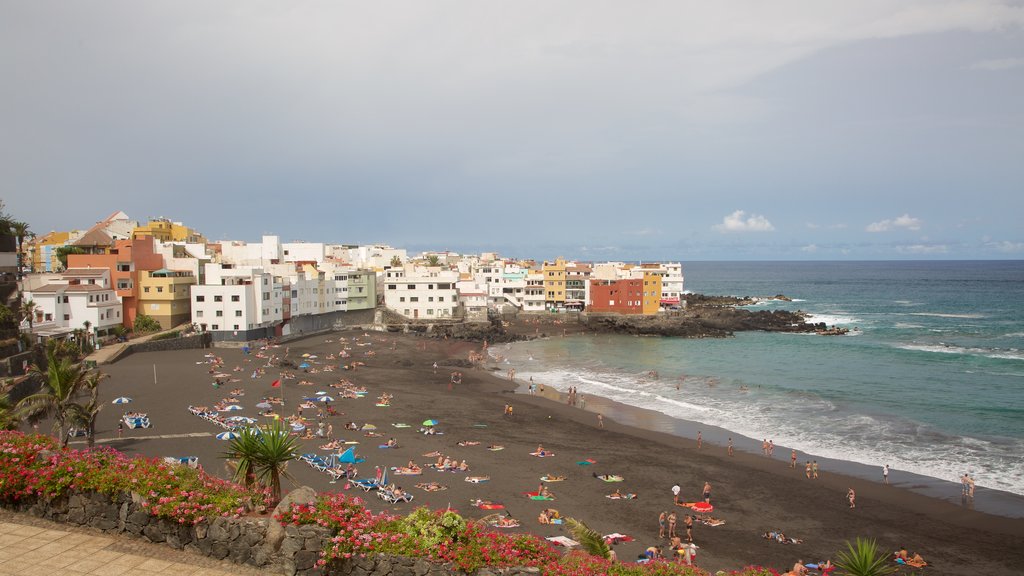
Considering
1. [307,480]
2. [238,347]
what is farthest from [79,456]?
[238,347]

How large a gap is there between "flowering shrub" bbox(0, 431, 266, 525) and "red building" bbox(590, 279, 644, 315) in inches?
3381

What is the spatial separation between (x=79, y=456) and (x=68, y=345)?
3773 centimetres

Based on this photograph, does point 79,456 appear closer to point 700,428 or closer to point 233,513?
point 233,513

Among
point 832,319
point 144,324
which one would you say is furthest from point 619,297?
point 144,324

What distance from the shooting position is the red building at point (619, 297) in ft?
310

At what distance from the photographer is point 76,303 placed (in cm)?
4994

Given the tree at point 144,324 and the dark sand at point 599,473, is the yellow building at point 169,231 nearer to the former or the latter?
the tree at point 144,324

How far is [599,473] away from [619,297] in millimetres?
69434

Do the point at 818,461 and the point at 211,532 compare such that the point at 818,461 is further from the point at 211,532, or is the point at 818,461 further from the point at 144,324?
the point at 144,324

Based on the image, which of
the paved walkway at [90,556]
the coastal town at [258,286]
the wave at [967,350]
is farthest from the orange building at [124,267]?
the wave at [967,350]

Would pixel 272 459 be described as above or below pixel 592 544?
above

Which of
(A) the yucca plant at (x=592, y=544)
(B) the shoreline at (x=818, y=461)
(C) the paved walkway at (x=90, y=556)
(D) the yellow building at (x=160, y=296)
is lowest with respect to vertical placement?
(B) the shoreline at (x=818, y=461)

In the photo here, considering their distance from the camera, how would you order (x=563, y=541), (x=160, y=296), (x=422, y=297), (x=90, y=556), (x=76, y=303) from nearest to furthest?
(x=90, y=556)
(x=563, y=541)
(x=76, y=303)
(x=160, y=296)
(x=422, y=297)

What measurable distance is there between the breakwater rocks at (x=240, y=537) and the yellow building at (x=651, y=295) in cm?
8695
